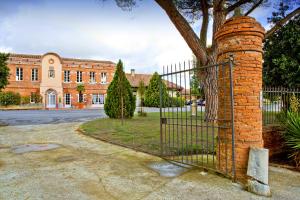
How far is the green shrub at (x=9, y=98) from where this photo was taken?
1283 inches

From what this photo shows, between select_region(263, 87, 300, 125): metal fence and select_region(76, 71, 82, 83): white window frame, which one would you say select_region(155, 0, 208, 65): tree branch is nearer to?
select_region(263, 87, 300, 125): metal fence

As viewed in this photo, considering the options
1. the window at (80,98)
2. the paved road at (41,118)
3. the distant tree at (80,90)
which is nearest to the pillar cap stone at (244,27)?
the paved road at (41,118)

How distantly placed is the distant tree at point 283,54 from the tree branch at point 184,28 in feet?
12.2

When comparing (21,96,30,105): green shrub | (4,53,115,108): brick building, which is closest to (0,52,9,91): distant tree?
(21,96,30,105): green shrub

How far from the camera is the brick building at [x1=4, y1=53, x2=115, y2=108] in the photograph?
118 feet

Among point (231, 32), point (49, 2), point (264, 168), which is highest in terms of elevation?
point (49, 2)

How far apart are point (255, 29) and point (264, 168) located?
2.30 m

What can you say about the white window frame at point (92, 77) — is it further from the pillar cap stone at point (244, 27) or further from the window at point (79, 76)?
the pillar cap stone at point (244, 27)

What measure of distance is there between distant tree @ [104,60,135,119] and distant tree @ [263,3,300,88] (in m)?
8.78

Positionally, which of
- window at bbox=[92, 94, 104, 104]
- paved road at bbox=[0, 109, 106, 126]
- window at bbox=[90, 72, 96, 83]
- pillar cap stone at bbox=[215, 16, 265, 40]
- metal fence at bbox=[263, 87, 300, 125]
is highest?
window at bbox=[90, 72, 96, 83]

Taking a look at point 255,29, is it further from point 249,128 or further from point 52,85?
point 52,85

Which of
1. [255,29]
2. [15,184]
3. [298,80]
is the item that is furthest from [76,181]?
[298,80]

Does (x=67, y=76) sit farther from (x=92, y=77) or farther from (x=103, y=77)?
(x=103, y=77)

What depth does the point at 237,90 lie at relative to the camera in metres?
4.20
